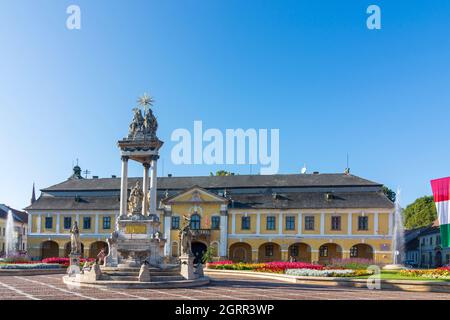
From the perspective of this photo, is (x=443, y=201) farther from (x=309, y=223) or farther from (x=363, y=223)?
(x=309, y=223)

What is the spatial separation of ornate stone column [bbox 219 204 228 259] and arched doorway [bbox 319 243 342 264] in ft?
29.9

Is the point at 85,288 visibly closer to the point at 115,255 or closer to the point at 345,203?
the point at 115,255

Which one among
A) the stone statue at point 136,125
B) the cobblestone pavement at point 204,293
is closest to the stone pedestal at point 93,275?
the cobblestone pavement at point 204,293

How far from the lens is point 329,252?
51031mm

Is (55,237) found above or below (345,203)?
below

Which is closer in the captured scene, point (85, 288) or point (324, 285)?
point (85, 288)

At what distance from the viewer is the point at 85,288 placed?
21828mm

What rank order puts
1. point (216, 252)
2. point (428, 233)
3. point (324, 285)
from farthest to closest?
1. point (428, 233)
2. point (216, 252)
3. point (324, 285)

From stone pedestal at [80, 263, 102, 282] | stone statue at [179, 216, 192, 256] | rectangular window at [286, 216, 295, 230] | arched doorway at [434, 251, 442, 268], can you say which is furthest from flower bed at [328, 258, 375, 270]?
arched doorway at [434, 251, 442, 268]

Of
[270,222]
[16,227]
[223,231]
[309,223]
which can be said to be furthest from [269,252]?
[16,227]

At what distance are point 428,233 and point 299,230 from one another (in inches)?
856

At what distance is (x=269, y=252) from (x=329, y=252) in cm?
583

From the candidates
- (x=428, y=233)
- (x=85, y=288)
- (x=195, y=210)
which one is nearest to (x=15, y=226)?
(x=195, y=210)

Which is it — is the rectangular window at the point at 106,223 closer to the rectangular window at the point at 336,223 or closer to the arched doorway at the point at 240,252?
the arched doorway at the point at 240,252
